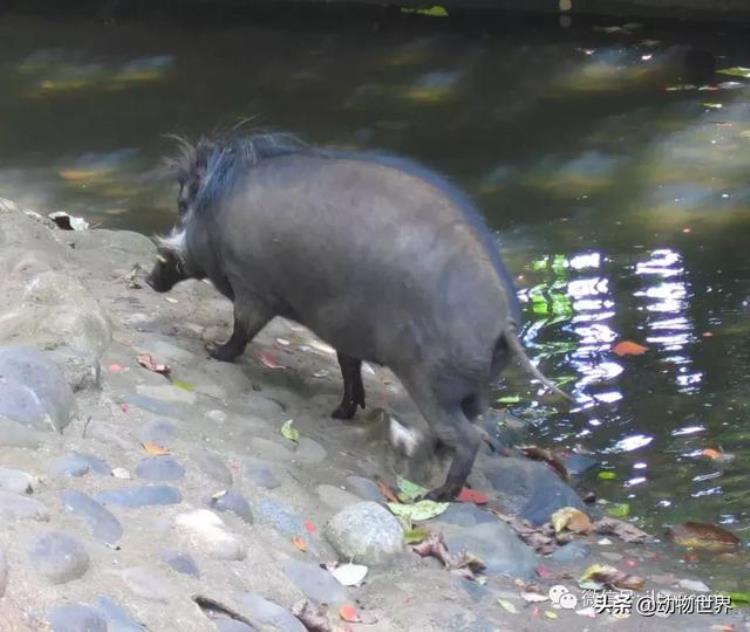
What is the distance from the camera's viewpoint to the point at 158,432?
4.07 metres

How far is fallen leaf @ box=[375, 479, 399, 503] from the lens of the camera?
14.7 ft

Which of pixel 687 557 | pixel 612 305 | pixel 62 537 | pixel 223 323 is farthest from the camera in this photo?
pixel 612 305

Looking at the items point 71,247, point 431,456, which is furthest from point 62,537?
point 71,247

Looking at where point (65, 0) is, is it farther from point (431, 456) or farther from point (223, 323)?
point (431, 456)

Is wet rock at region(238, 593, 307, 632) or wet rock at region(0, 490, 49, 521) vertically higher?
wet rock at region(0, 490, 49, 521)

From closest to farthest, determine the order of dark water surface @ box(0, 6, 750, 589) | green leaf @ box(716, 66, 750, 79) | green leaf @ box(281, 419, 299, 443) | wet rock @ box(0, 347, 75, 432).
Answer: wet rock @ box(0, 347, 75, 432)
green leaf @ box(281, 419, 299, 443)
dark water surface @ box(0, 6, 750, 589)
green leaf @ box(716, 66, 750, 79)

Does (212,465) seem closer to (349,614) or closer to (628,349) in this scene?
(349,614)

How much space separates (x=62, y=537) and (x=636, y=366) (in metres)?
3.24

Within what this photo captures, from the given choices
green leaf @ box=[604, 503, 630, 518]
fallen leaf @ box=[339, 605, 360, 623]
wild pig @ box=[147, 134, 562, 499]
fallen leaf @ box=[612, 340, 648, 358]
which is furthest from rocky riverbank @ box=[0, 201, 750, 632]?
fallen leaf @ box=[612, 340, 648, 358]

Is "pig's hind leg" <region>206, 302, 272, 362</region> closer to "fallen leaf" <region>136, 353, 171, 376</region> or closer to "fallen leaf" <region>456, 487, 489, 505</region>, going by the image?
"fallen leaf" <region>136, 353, 171, 376</region>

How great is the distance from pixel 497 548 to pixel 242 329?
134cm

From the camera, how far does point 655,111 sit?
9094 mm

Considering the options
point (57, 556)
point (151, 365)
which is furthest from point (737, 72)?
point (57, 556)

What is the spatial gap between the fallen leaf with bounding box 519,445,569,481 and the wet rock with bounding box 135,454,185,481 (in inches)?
66.5
